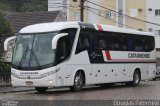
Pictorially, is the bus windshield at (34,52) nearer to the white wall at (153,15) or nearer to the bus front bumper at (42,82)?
the bus front bumper at (42,82)

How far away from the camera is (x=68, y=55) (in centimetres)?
2398

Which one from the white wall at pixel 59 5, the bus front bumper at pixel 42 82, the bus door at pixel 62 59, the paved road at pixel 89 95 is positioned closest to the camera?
the paved road at pixel 89 95

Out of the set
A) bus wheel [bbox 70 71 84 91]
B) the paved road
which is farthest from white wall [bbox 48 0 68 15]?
the paved road

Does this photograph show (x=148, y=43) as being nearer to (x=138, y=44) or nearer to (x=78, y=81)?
(x=138, y=44)

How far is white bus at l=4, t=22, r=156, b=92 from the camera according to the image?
2317cm

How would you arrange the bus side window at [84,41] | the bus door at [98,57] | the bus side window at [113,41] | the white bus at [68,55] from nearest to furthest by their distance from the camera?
the white bus at [68,55] < the bus side window at [84,41] < the bus door at [98,57] < the bus side window at [113,41]

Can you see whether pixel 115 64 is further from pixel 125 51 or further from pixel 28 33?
pixel 28 33

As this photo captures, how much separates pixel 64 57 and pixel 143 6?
54.3 meters

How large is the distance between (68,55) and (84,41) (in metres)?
1.67

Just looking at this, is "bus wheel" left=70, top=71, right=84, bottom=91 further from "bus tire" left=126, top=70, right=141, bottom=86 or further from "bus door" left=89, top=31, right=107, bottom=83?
"bus tire" left=126, top=70, right=141, bottom=86

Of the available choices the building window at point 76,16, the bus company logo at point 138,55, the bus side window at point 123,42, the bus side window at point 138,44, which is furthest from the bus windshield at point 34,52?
the building window at point 76,16

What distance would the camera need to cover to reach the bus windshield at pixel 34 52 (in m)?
23.2

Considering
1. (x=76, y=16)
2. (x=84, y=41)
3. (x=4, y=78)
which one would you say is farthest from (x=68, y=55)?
(x=76, y=16)

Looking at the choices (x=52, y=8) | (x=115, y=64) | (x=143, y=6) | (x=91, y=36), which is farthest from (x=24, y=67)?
(x=52, y=8)
